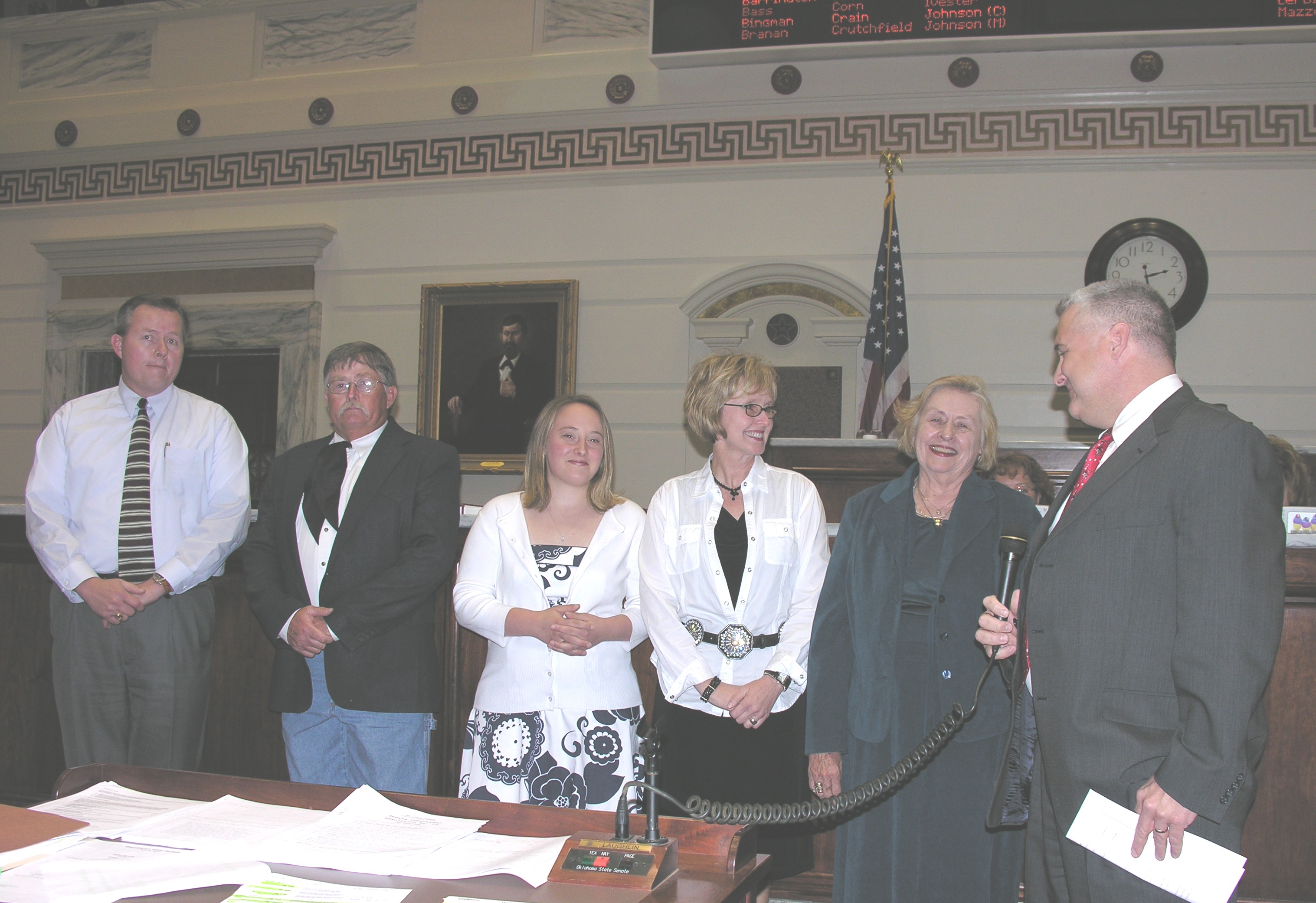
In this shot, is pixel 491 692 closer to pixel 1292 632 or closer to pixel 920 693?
pixel 920 693

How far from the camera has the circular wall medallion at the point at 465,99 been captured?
6504 mm

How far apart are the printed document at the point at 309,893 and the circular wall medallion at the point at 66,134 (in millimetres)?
7606

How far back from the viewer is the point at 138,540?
2871 millimetres

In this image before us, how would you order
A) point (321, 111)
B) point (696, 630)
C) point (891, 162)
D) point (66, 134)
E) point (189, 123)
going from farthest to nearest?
1. point (66, 134)
2. point (189, 123)
3. point (321, 111)
4. point (891, 162)
5. point (696, 630)

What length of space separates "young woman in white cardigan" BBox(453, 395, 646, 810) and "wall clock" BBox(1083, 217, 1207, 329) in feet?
14.0


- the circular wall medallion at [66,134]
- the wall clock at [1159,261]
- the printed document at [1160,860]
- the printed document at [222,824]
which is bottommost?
the printed document at [1160,860]

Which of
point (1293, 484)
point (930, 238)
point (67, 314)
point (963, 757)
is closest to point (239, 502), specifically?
point (963, 757)

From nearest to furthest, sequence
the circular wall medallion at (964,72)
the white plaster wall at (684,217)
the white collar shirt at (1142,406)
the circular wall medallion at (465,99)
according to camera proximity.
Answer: the white collar shirt at (1142,406), the white plaster wall at (684,217), the circular wall medallion at (964,72), the circular wall medallion at (465,99)

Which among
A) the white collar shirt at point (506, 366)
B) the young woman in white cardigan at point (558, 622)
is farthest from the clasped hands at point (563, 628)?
the white collar shirt at point (506, 366)

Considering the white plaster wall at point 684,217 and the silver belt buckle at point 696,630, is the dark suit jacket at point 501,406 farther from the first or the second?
the silver belt buckle at point 696,630

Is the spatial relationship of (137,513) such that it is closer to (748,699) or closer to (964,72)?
(748,699)

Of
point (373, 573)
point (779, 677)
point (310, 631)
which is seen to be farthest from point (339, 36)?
point (779, 677)

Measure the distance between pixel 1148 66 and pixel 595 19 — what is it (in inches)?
139

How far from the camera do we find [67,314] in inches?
277
